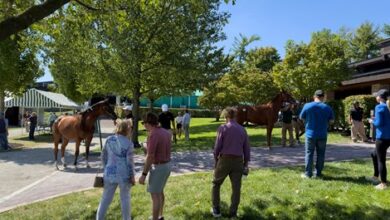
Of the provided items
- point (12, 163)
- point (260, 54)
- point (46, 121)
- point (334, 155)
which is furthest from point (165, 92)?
point (260, 54)

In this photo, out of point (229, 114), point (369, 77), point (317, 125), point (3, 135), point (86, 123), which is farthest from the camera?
point (369, 77)

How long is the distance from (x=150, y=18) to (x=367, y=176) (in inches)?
468

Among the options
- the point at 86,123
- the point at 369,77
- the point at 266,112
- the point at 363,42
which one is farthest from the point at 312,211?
the point at 363,42

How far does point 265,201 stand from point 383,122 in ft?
8.97

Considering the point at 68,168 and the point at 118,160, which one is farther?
the point at 68,168

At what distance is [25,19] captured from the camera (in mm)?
6805

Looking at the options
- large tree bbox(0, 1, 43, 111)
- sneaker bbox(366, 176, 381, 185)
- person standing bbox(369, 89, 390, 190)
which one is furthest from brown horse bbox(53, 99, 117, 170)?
large tree bbox(0, 1, 43, 111)

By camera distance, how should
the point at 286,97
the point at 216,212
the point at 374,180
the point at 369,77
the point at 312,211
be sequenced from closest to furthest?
the point at 216,212 < the point at 312,211 < the point at 374,180 < the point at 286,97 < the point at 369,77

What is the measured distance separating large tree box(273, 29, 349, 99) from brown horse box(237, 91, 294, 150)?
435 inches

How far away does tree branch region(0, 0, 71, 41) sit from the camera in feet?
21.9

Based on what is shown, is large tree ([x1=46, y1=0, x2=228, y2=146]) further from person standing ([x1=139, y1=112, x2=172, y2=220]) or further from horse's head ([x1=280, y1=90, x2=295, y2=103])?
person standing ([x1=139, y1=112, x2=172, y2=220])

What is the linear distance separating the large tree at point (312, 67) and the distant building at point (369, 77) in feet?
5.62

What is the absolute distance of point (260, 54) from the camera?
55.4 metres

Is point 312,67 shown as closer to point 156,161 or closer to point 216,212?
point 216,212
